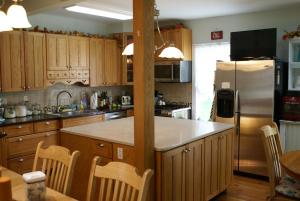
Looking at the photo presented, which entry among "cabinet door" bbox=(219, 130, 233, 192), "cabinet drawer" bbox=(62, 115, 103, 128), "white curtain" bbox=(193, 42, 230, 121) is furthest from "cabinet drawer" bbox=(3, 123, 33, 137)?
"white curtain" bbox=(193, 42, 230, 121)

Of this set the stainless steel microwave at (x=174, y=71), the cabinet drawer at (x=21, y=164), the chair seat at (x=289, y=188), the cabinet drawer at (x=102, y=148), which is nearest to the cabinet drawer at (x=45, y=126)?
the cabinet drawer at (x=21, y=164)

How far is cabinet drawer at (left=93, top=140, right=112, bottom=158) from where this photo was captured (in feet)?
9.66

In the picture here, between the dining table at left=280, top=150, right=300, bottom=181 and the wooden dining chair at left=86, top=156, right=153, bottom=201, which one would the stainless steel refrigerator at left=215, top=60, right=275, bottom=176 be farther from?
the wooden dining chair at left=86, top=156, right=153, bottom=201

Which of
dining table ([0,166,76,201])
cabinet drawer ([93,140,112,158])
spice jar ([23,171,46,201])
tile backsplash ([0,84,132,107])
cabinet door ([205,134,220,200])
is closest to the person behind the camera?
spice jar ([23,171,46,201])

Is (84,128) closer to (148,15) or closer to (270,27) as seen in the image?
(148,15)

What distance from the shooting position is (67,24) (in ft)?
17.8

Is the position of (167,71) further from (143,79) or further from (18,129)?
(143,79)

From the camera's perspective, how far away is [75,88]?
5574mm

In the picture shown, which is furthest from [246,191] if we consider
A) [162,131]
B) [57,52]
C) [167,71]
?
[57,52]

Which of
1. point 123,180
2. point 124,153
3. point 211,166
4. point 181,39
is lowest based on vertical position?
point 211,166

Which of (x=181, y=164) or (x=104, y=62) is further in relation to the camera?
(x=104, y=62)

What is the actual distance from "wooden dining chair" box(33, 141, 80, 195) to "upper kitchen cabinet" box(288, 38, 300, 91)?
3.59m

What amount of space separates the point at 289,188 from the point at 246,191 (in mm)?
1393

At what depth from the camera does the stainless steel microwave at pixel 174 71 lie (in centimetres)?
534
